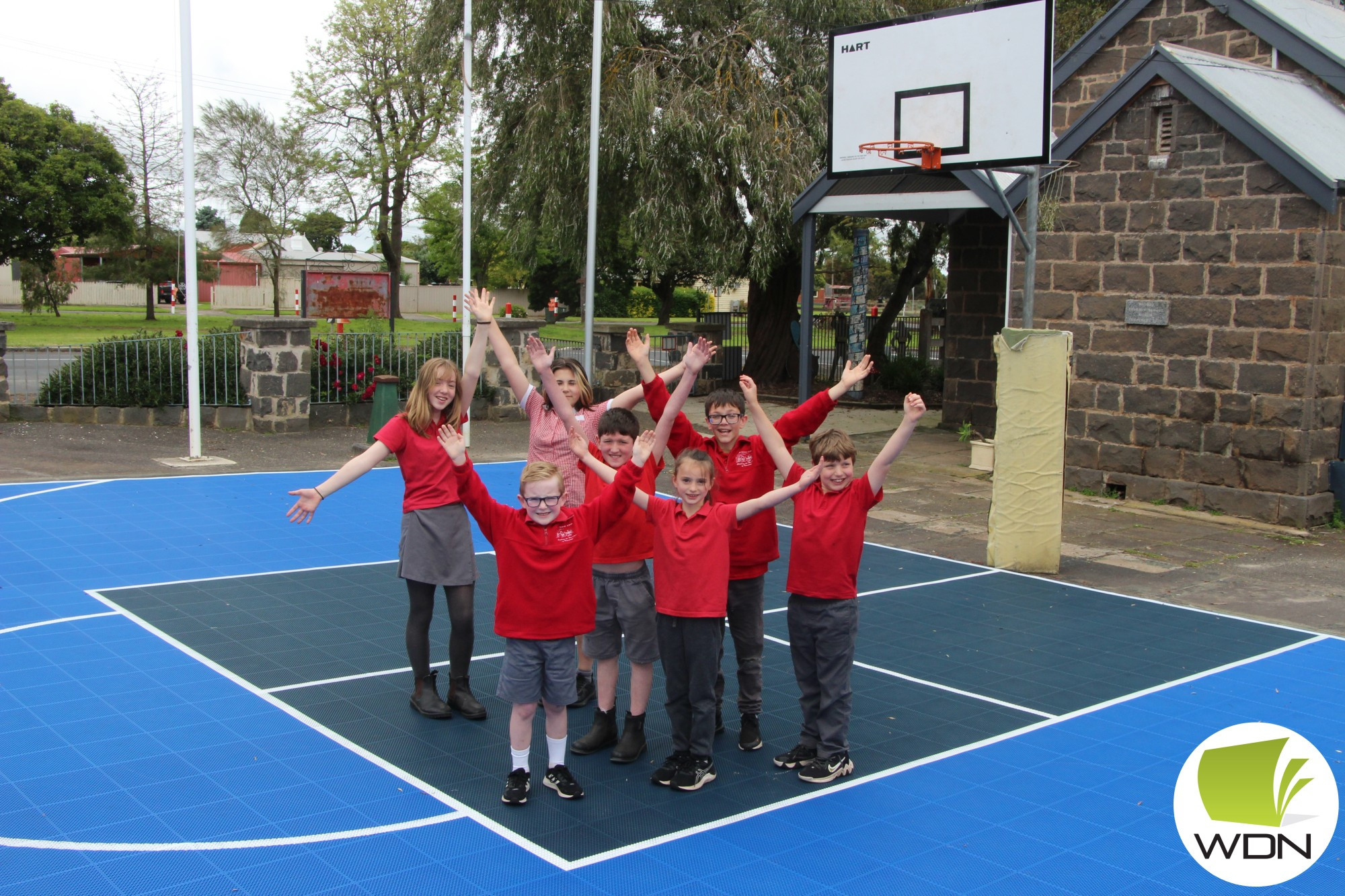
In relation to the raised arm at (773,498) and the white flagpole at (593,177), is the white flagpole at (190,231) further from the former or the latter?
the raised arm at (773,498)

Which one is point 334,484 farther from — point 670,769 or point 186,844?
point 670,769

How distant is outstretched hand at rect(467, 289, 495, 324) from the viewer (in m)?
5.92

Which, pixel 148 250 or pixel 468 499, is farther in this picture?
pixel 148 250

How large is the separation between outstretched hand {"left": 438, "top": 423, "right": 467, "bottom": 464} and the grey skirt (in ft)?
3.07

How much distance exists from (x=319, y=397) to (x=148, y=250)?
26.7 meters

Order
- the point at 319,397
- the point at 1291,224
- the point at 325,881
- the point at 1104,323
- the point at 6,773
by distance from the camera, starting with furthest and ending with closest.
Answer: the point at 319,397, the point at 1104,323, the point at 1291,224, the point at 6,773, the point at 325,881

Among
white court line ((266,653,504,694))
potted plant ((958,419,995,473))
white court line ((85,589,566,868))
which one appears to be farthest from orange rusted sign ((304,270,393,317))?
white court line ((266,653,504,694))

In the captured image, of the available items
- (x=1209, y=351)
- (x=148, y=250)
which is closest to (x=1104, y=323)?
(x=1209, y=351)

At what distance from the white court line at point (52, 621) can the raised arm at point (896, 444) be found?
535 cm

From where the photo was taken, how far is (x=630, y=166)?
2067 centimetres

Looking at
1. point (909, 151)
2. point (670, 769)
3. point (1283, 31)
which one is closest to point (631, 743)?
point (670, 769)

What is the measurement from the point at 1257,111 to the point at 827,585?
10.00m

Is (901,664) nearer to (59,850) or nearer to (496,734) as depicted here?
(496,734)

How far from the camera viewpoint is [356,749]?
5.70 m
